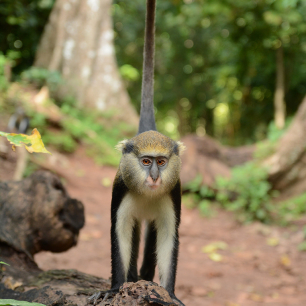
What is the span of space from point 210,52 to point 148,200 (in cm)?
1493

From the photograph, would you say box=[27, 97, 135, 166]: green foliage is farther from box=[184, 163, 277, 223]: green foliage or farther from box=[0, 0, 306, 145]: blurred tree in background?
box=[184, 163, 277, 223]: green foliage

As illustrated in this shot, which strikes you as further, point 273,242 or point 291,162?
point 291,162

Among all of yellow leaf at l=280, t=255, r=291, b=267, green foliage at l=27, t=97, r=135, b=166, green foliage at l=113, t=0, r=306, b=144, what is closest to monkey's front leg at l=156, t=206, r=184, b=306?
yellow leaf at l=280, t=255, r=291, b=267

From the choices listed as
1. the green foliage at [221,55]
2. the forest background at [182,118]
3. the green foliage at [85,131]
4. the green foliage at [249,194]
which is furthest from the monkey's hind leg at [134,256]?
the green foliage at [221,55]

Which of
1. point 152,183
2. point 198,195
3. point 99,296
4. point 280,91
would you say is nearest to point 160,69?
point 280,91

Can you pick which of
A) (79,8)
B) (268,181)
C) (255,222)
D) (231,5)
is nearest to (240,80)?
(231,5)

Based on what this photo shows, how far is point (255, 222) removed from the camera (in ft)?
19.2

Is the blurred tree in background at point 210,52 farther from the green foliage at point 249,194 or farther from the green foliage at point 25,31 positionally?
the green foliage at point 249,194

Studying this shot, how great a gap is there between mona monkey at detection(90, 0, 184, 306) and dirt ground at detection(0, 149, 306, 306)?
4.96 feet

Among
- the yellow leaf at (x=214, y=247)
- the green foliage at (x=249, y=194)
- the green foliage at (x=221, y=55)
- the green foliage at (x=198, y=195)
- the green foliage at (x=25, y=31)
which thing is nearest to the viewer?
the yellow leaf at (x=214, y=247)

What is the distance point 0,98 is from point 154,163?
6.34m

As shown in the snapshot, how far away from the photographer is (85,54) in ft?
32.1

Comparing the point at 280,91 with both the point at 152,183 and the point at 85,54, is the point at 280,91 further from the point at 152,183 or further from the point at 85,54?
the point at 152,183

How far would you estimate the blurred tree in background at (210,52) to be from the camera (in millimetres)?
10250
